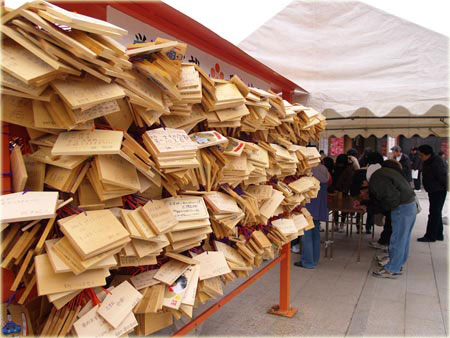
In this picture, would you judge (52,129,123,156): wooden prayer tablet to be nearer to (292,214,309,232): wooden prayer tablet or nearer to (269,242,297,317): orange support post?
(292,214,309,232): wooden prayer tablet

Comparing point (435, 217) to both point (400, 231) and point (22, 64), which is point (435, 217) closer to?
point (400, 231)

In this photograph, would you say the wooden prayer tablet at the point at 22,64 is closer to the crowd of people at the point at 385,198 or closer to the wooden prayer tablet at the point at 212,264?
the wooden prayer tablet at the point at 212,264

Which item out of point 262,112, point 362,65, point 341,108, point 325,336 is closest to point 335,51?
point 362,65

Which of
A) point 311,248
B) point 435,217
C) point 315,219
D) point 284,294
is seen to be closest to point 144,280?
point 284,294

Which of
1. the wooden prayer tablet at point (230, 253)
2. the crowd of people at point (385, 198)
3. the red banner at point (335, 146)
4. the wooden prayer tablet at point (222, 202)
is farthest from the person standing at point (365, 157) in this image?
the red banner at point (335, 146)

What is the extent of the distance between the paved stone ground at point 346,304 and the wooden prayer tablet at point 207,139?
187 centimetres

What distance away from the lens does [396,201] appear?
4.80 metres

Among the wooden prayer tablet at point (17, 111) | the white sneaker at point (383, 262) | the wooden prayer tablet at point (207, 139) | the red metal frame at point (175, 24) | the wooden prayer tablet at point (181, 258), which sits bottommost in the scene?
the white sneaker at point (383, 262)

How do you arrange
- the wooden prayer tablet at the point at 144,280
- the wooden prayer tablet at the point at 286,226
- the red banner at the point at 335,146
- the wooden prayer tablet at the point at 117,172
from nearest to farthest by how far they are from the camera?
the wooden prayer tablet at the point at 117,172 < the wooden prayer tablet at the point at 144,280 < the wooden prayer tablet at the point at 286,226 < the red banner at the point at 335,146

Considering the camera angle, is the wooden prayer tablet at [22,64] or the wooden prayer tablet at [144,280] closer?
the wooden prayer tablet at [22,64]

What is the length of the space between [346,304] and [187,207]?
3308 mm

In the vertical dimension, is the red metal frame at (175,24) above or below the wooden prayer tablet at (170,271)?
above

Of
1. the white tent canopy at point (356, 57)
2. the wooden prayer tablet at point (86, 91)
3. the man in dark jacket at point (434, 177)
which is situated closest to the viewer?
Result: the wooden prayer tablet at point (86, 91)

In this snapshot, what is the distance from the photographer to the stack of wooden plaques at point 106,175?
1.14 meters
